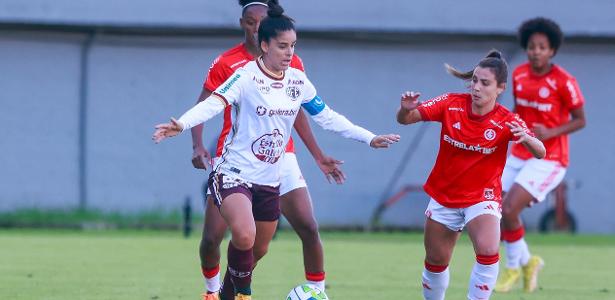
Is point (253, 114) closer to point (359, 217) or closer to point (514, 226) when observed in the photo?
point (514, 226)

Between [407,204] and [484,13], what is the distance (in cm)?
371

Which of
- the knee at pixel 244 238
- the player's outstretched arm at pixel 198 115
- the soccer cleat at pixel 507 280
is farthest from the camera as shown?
the soccer cleat at pixel 507 280

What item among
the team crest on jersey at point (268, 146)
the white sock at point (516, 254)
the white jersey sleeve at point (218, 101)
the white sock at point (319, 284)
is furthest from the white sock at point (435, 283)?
the white sock at point (516, 254)

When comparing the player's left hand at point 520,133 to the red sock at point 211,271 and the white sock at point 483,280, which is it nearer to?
the white sock at point 483,280

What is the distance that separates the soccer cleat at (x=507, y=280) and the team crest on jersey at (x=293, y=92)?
3.98m

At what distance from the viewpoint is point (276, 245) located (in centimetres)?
1884

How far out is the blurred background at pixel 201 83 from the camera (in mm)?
23531

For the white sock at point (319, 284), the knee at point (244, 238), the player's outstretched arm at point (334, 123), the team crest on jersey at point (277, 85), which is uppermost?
the team crest on jersey at point (277, 85)

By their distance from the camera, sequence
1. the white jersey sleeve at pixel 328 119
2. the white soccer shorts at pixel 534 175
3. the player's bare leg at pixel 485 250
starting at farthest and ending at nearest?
the white soccer shorts at pixel 534 175 → the white jersey sleeve at pixel 328 119 → the player's bare leg at pixel 485 250

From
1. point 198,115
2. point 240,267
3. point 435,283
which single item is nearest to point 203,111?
point 198,115

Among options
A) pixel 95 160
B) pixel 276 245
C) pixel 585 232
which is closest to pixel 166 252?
pixel 276 245

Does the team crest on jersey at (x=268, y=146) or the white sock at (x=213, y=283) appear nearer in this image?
the team crest on jersey at (x=268, y=146)

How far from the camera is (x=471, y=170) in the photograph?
9.88 metres

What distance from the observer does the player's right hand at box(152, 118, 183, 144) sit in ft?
28.2
